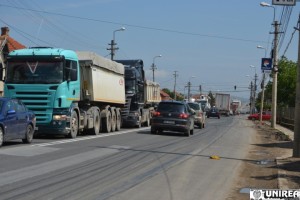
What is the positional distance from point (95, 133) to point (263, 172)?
1249 cm

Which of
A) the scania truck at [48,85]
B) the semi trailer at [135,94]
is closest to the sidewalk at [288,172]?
the scania truck at [48,85]

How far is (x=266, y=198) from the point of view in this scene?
633 cm

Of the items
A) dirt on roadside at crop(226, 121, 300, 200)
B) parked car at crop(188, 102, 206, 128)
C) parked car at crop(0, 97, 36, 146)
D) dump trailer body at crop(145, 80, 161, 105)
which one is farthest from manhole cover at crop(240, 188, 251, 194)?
parked car at crop(188, 102, 206, 128)

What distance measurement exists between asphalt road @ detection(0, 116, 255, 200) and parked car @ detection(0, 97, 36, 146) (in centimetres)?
42

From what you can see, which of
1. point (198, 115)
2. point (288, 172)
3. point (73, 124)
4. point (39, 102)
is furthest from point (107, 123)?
point (288, 172)

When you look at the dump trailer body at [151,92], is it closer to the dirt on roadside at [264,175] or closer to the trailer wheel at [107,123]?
the trailer wheel at [107,123]

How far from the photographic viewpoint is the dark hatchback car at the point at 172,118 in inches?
1032

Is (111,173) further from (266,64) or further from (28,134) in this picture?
(266,64)

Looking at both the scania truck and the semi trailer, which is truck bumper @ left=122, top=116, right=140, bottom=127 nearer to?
the semi trailer

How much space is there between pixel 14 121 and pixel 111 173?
622 cm

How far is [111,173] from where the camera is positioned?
11.5m

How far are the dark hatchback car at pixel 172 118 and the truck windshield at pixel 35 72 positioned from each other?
785 cm

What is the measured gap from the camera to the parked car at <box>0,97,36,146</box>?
632 inches

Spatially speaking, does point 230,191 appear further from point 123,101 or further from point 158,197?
point 123,101
